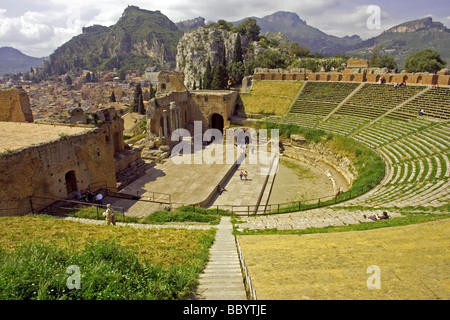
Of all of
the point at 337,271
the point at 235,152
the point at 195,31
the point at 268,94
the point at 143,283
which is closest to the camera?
the point at 143,283

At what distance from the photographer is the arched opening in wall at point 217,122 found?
37.4m

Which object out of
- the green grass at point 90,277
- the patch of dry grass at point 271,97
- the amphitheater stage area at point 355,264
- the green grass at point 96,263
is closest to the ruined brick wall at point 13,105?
the green grass at point 96,263

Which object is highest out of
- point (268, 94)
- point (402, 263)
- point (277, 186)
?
point (268, 94)

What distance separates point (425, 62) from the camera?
4600 cm

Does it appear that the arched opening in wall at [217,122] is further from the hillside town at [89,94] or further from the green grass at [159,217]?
the hillside town at [89,94]

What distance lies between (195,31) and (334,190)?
82.1 meters

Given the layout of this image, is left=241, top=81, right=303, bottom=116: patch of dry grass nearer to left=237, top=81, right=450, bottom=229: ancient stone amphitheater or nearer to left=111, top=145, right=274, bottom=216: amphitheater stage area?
left=237, top=81, right=450, bottom=229: ancient stone amphitheater

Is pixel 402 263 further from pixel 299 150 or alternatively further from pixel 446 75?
pixel 446 75

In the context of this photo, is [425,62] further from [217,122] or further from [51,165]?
[51,165]

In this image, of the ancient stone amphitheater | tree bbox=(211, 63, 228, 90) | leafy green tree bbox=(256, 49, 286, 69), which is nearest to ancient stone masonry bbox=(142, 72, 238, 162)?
the ancient stone amphitheater

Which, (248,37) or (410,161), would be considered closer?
(410,161)

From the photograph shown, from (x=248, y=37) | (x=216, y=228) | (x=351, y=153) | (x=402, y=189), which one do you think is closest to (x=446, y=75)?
(x=351, y=153)

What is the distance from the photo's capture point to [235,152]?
94.7 ft

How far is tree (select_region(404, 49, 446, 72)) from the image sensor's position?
45688 mm
